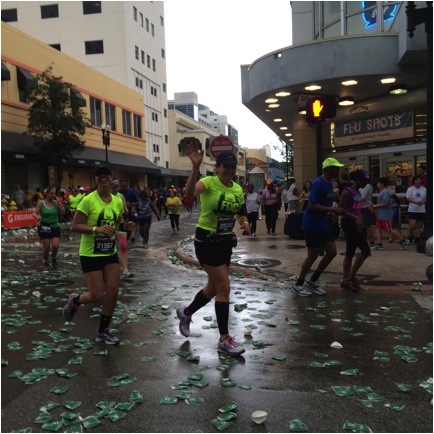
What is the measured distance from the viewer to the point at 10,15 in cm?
4788

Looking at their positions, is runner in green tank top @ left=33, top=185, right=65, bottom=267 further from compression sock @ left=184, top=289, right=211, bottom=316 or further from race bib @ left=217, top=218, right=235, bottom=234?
race bib @ left=217, top=218, right=235, bottom=234

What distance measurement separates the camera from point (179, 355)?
4477mm

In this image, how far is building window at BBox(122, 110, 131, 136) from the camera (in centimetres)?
4031

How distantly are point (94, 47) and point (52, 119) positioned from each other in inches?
1029

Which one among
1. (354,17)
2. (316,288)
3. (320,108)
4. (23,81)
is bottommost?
(316,288)

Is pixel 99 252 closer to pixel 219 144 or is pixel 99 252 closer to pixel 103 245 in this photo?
pixel 103 245

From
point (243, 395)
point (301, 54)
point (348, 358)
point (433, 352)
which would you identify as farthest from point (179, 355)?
point (301, 54)

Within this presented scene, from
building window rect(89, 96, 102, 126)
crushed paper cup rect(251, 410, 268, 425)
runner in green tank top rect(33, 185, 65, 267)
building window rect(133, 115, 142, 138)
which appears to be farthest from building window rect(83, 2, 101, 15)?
crushed paper cup rect(251, 410, 268, 425)

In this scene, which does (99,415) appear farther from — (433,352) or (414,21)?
(414,21)

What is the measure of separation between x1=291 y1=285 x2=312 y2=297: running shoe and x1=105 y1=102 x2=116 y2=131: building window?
107 ft

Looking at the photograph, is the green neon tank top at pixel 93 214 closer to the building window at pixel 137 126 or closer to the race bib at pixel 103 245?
the race bib at pixel 103 245

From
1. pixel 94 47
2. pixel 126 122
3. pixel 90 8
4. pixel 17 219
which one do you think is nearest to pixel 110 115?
pixel 126 122

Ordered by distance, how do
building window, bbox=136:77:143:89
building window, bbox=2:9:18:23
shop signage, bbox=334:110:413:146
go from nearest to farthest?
shop signage, bbox=334:110:413:146
building window, bbox=2:9:18:23
building window, bbox=136:77:143:89

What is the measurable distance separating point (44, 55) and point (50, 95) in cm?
554
